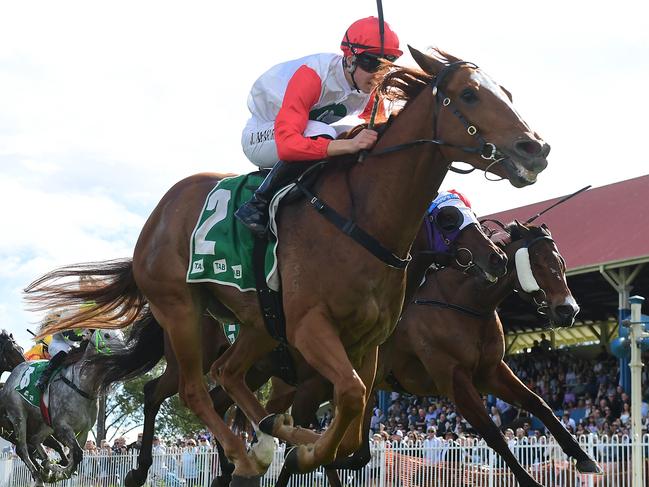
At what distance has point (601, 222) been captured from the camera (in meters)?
20.0

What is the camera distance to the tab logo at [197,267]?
615 cm

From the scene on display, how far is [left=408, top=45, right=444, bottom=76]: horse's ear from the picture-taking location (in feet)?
18.0

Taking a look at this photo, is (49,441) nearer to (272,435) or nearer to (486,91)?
(272,435)

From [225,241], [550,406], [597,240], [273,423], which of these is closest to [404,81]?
[225,241]

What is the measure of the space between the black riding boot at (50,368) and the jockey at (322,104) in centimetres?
780

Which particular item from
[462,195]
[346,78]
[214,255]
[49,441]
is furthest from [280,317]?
[49,441]

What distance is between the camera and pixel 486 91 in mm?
5262

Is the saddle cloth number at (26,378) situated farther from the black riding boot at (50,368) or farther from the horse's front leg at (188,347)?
the horse's front leg at (188,347)

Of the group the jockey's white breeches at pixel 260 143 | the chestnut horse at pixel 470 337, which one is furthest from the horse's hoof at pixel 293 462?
the chestnut horse at pixel 470 337

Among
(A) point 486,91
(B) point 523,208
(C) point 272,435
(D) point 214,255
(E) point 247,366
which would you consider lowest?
(C) point 272,435

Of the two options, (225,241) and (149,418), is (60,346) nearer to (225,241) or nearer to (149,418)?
(149,418)

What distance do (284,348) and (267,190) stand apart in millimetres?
2492

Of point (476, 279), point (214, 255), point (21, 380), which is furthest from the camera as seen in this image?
point (21, 380)

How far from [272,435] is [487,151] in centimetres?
194
